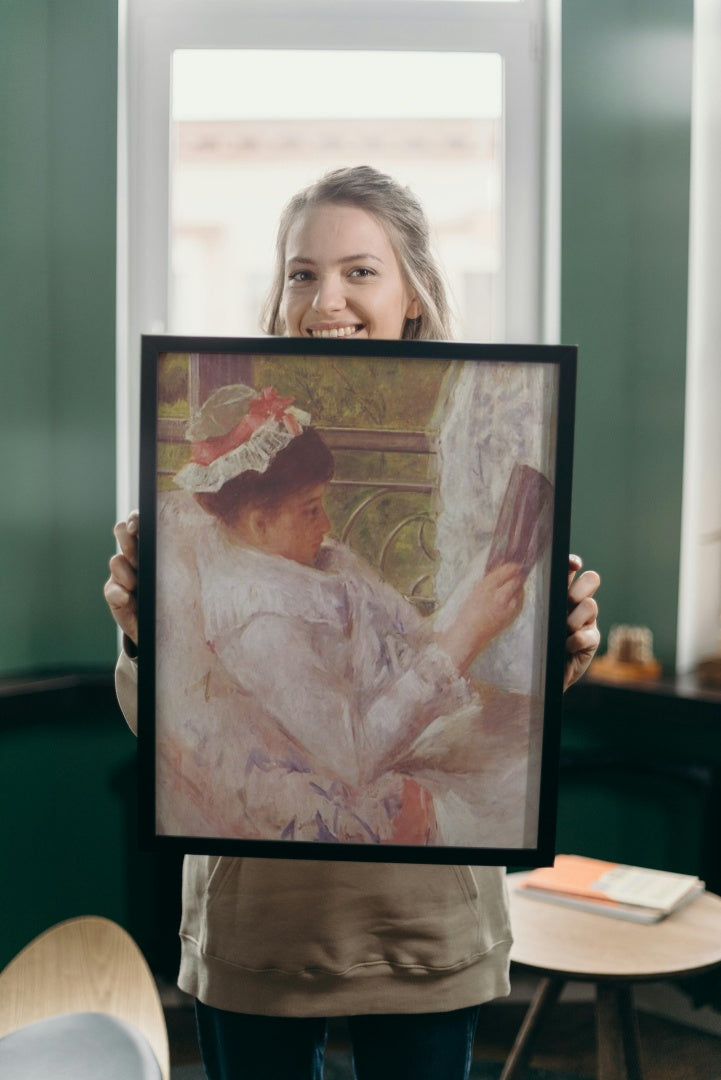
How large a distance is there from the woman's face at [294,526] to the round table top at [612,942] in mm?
1012

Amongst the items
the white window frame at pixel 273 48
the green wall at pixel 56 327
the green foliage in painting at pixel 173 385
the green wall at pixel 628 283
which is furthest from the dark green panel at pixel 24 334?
the green foliage in painting at pixel 173 385

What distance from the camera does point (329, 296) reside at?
1.12 m

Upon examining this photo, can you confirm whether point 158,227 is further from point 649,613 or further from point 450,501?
point 450,501

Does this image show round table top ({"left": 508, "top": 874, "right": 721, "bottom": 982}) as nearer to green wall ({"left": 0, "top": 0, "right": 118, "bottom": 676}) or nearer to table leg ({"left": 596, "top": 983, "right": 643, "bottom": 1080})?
table leg ({"left": 596, "top": 983, "right": 643, "bottom": 1080})

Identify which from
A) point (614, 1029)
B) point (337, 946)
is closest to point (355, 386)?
point (337, 946)

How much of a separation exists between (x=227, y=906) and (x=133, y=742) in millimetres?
1560

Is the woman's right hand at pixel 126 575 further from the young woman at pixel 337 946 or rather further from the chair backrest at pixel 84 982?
the chair backrest at pixel 84 982

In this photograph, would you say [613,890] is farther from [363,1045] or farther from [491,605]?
[491,605]

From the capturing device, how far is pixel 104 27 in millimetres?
2521

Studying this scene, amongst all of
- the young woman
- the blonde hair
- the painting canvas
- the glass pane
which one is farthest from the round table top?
the glass pane

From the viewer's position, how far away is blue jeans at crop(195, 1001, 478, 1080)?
3.49 feet

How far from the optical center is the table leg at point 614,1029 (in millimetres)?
1732

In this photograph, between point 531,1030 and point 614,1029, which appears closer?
point 614,1029

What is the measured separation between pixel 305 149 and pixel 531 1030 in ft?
6.78
